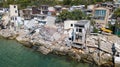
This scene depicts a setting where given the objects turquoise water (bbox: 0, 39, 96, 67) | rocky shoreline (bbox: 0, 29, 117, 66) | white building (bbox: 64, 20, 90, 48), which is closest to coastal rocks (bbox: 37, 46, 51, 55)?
rocky shoreline (bbox: 0, 29, 117, 66)

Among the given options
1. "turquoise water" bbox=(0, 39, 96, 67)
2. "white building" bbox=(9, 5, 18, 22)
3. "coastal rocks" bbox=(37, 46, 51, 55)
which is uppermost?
"white building" bbox=(9, 5, 18, 22)

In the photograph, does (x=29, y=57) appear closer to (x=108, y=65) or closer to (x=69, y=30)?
(x=69, y=30)

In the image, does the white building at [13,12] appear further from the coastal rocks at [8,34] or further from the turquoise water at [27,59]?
the turquoise water at [27,59]

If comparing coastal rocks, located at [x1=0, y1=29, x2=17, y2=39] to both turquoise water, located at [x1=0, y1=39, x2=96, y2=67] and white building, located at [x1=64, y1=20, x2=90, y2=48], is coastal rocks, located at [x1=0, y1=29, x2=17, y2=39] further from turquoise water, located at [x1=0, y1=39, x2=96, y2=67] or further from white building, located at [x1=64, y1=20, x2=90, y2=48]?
white building, located at [x1=64, y1=20, x2=90, y2=48]

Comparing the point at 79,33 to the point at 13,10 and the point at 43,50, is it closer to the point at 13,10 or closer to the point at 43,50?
the point at 43,50

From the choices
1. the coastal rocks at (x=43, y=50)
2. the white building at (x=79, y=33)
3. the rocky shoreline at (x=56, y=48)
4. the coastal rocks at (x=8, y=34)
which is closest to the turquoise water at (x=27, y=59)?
the coastal rocks at (x=43, y=50)

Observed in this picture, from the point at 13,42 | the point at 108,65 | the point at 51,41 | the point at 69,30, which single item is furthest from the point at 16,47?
the point at 108,65
